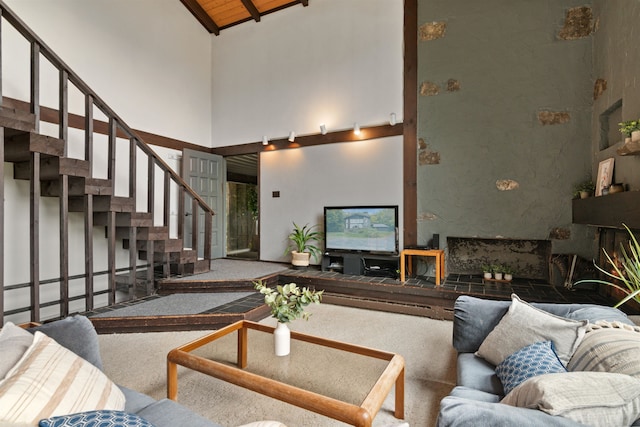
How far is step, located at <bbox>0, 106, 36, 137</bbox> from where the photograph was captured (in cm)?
268

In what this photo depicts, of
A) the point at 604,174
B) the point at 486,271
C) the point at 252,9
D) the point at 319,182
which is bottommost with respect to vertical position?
the point at 486,271

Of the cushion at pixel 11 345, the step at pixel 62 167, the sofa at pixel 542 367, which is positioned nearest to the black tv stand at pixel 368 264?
the sofa at pixel 542 367

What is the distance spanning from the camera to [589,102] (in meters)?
3.87

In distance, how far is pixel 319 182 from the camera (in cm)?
551

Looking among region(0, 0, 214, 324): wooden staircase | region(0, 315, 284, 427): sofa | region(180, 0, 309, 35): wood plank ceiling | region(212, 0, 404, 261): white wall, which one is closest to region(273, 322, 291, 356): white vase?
region(0, 315, 284, 427): sofa

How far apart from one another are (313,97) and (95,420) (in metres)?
5.33

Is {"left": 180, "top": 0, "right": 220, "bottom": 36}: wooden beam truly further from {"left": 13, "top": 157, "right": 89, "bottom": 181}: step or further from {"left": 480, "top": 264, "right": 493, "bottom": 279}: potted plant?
{"left": 480, "top": 264, "right": 493, "bottom": 279}: potted plant

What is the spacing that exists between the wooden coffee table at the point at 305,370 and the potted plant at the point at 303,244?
2.87 metres

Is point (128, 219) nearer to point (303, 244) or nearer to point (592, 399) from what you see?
point (303, 244)

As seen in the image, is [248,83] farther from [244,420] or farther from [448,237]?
[244,420]

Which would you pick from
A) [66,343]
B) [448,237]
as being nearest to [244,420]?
[66,343]

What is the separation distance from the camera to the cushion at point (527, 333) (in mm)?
1536

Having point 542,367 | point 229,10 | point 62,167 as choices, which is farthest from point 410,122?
point 62,167

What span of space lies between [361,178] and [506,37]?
2.66 metres
